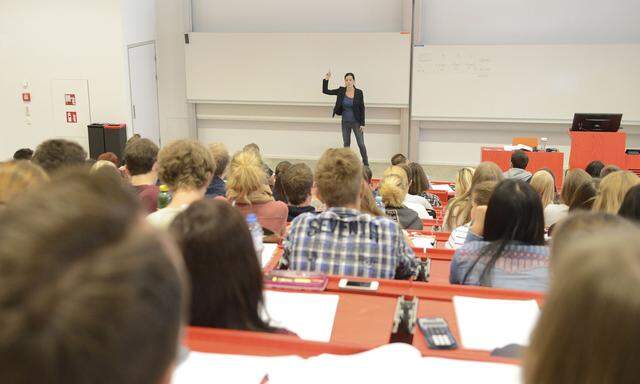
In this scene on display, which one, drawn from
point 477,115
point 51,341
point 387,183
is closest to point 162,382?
point 51,341

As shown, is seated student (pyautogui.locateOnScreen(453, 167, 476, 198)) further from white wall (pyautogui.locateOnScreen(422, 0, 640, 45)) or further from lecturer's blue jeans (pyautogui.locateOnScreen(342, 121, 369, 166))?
white wall (pyautogui.locateOnScreen(422, 0, 640, 45))

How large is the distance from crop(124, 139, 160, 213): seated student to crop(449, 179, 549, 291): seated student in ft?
6.70

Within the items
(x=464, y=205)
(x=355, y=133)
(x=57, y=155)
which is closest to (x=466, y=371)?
(x=57, y=155)

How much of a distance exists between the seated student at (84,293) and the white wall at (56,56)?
28.6ft

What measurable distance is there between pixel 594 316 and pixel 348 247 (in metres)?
1.60

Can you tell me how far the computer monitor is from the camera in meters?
7.83

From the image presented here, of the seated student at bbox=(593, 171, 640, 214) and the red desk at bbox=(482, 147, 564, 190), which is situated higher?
the seated student at bbox=(593, 171, 640, 214)

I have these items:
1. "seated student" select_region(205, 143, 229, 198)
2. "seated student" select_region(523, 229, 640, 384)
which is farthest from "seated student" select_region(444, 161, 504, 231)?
"seated student" select_region(523, 229, 640, 384)

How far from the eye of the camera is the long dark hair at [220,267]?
62.1 inches

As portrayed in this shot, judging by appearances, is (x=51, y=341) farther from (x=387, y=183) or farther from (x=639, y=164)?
(x=639, y=164)

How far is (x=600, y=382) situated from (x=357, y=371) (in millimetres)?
676

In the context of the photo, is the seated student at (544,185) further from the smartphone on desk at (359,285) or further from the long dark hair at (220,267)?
the long dark hair at (220,267)

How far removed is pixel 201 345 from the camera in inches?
60.1

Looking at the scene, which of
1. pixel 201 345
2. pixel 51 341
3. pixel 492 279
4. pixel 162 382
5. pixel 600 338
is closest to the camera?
pixel 51 341
